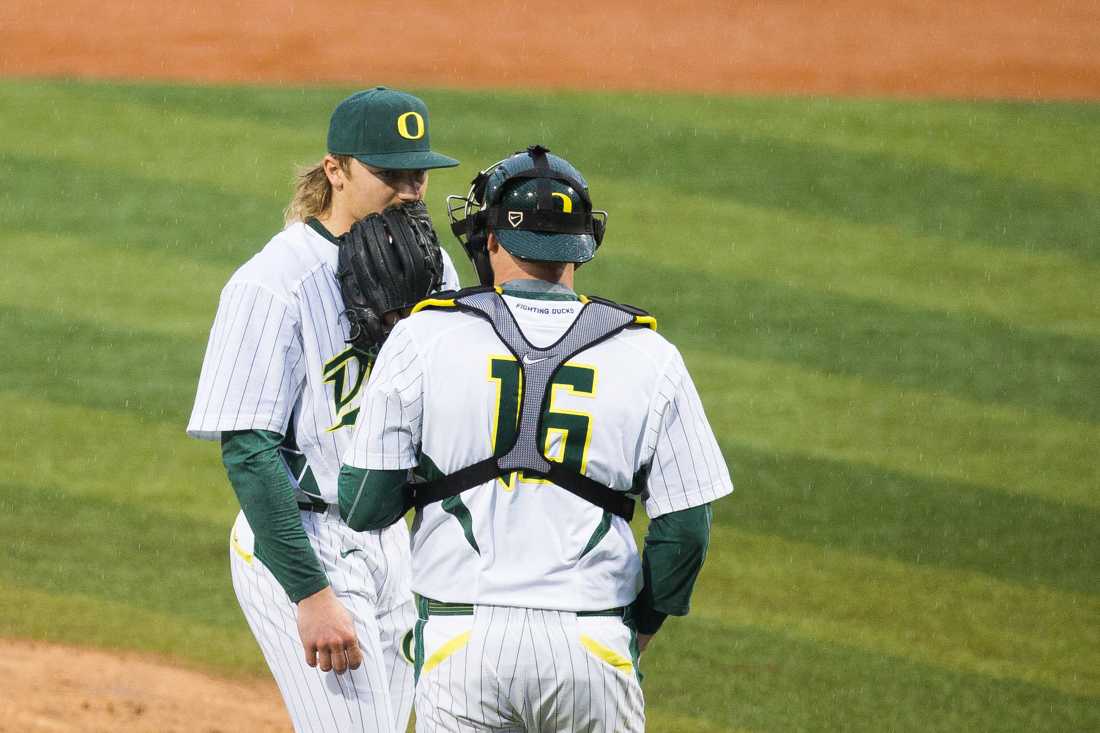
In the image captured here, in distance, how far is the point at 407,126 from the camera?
123 inches

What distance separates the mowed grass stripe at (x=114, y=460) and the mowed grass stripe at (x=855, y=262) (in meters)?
2.71

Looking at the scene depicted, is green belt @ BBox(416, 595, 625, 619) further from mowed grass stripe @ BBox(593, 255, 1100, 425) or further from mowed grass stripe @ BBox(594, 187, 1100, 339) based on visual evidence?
mowed grass stripe @ BBox(594, 187, 1100, 339)

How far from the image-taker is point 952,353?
806cm

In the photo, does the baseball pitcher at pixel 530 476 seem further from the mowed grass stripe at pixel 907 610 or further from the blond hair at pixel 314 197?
the mowed grass stripe at pixel 907 610

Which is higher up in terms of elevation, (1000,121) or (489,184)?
(1000,121)

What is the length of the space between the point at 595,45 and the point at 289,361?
9.57 m

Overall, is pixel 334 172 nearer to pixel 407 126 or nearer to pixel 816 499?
pixel 407 126

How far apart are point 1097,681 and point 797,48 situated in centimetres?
799

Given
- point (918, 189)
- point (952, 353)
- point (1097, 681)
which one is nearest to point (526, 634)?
point (1097, 681)

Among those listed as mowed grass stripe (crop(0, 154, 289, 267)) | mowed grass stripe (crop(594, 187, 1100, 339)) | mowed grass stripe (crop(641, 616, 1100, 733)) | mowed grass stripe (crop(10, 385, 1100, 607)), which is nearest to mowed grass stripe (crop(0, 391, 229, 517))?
mowed grass stripe (crop(10, 385, 1100, 607))

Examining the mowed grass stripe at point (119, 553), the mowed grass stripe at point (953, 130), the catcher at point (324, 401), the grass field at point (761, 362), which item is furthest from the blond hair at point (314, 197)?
the mowed grass stripe at point (953, 130)

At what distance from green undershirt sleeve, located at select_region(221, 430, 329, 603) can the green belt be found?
37cm

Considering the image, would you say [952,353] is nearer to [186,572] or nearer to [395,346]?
[186,572]

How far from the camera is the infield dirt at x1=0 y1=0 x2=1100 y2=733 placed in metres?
11.4
